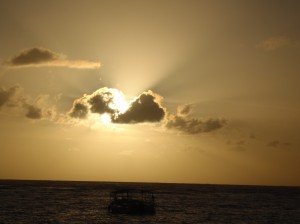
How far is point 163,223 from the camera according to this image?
77.7 meters

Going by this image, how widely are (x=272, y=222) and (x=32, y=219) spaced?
42.2 m

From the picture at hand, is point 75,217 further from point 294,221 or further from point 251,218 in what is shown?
point 294,221

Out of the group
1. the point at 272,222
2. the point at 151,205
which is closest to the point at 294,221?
the point at 272,222

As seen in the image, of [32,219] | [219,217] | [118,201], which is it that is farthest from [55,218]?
[219,217]

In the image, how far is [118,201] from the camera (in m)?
89.1

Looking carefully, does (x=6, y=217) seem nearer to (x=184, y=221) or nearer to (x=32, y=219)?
(x=32, y=219)

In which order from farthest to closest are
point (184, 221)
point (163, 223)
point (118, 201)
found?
1. point (118, 201)
2. point (184, 221)
3. point (163, 223)

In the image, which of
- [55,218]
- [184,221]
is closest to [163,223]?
[184,221]

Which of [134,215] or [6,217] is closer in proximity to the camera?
[6,217]

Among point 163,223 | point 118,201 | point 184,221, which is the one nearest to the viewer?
point 163,223

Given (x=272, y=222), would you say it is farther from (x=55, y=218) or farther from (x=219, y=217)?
(x=55, y=218)

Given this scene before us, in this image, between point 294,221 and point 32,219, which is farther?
point 294,221

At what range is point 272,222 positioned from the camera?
274ft

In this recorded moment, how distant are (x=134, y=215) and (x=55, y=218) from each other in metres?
14.4
